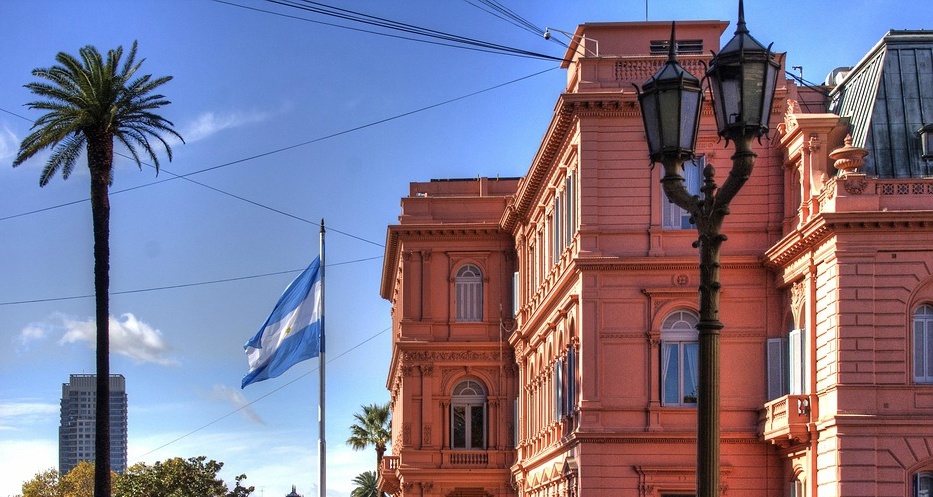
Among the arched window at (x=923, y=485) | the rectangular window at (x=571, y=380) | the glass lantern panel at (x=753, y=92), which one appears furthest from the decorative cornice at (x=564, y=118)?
the glass lantern panel at (x=753, y=92)

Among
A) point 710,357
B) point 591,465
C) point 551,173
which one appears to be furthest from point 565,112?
point 710,357

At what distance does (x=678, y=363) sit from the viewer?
1518 inches

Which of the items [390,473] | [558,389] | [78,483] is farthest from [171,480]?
[558,389]

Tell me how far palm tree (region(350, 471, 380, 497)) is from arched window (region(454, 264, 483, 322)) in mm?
46065

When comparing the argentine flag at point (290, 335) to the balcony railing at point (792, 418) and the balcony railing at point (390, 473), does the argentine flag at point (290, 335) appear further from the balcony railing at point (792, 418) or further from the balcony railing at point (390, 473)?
the balcony railing at point (390, 473)

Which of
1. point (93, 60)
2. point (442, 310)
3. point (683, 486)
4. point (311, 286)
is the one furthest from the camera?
point (442, 310)

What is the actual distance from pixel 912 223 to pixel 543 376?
17.3 meters

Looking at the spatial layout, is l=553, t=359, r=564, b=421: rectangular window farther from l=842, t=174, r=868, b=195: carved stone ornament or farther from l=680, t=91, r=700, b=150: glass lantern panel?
l=680, t=91, r=700, b=150: glass lantern panel

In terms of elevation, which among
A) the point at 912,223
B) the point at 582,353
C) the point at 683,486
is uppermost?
the point at 912,223

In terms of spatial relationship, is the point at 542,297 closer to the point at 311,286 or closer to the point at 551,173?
the point at 551,173

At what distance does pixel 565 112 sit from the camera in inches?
1566

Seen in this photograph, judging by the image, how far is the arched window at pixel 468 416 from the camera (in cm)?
5712

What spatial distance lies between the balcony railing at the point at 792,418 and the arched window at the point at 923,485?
8.82ft

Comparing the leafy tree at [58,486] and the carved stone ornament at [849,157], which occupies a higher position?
the carved stone ornament at [849,157]
